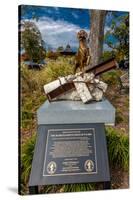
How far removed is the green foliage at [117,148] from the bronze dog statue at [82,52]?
0.43 meters

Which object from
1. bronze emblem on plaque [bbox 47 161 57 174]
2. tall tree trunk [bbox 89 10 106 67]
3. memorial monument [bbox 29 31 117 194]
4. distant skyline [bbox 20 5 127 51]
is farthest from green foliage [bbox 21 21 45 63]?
bronze emblem on plaque [bbox 47 161 57 174]

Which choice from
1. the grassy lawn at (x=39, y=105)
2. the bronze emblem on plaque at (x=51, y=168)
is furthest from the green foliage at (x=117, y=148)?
the bronze emblem on plaque at (x=51, y=168)

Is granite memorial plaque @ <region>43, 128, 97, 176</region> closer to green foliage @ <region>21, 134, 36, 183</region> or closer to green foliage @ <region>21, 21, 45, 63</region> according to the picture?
green foliage @ <region>21, 134, 36, 183</region>

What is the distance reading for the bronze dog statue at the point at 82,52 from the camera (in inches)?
87.4

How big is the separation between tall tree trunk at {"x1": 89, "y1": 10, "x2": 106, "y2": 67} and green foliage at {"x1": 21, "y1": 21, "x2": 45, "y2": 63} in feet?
1.00

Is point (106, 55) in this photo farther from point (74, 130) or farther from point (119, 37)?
point (74, 130)

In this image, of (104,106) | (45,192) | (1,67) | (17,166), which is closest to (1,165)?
(17,166)

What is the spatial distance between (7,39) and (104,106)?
690mm

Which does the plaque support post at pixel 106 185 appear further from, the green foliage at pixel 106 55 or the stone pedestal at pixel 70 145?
the green foliage at pixel 106 55

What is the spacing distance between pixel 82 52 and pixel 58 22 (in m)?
0.22

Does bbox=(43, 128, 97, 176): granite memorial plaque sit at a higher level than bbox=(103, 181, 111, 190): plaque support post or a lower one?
higher

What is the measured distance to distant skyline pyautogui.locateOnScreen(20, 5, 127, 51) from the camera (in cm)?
214

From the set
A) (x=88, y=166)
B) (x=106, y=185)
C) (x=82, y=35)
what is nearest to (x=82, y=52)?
(x=82, y=35)

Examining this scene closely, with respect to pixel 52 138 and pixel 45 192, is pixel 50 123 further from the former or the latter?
pixel 45 192
